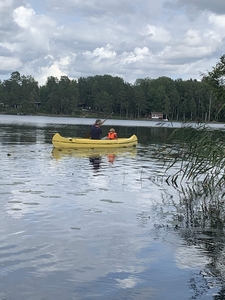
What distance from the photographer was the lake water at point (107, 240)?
652 cm

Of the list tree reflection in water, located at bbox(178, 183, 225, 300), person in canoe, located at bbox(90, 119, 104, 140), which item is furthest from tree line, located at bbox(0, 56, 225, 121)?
tree reflection in water, located at bbox(178, 183, 225, 300)

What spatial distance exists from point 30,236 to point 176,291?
10.7 ft

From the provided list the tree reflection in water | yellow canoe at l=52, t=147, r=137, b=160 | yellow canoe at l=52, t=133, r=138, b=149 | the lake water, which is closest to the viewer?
the lake water

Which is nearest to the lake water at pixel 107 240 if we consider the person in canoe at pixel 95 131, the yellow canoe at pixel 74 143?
the yellow canoe at pixel 74 143

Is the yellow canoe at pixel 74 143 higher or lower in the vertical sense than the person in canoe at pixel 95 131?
lower

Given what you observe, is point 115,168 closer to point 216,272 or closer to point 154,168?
point 154,168

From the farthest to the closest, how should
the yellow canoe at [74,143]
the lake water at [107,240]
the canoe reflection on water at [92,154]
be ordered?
the yellow canoe at [74,143]
the canoe reflection on water at [92,154]
the lake water at [107,240]

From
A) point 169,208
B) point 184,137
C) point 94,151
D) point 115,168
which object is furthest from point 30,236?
point 94,151

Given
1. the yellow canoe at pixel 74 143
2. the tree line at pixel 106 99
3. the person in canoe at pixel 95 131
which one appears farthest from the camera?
the tree line at pixel 106 99

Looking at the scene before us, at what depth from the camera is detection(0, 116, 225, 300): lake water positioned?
652cm

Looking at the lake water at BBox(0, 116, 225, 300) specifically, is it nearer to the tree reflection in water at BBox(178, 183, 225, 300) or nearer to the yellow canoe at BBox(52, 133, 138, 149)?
the tree reflection in water at BBox(178, 183, 225, 300)

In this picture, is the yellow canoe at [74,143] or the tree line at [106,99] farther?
the tree line at [106,99]

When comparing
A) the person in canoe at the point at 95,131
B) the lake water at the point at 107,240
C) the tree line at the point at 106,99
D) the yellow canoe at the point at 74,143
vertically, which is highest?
the tree line at the point at 106,99

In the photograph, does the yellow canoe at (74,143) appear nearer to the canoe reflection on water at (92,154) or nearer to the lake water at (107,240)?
the canoe reflection on water at (92,154)
